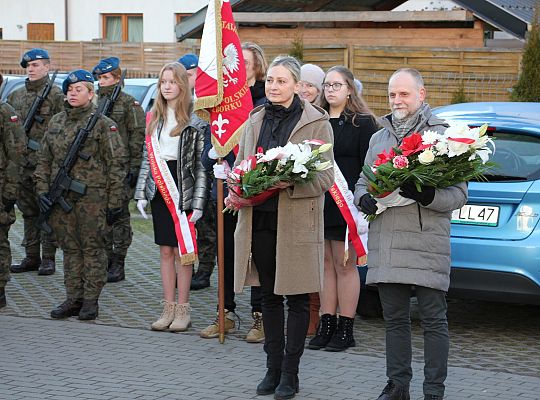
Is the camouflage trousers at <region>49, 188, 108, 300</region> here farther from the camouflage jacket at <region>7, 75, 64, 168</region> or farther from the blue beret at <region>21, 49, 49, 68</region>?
the blue beret at <region>21, 49, 49, 68</region>

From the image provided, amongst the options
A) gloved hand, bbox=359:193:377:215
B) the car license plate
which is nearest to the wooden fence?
the car license plate

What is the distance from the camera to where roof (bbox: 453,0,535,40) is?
2041 cm

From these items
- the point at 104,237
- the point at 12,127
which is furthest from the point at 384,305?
the point at 12,127

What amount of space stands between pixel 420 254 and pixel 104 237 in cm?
348

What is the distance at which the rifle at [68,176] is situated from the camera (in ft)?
29.4

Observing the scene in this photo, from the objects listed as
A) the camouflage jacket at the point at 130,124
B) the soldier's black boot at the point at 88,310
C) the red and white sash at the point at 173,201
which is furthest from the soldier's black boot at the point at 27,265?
the red and white sash at the point at 173,201

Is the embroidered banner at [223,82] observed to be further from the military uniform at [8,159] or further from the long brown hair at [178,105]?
the military uniform at [8,159]

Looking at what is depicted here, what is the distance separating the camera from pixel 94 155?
9055 mm

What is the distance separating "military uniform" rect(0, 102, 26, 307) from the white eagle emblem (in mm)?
2147

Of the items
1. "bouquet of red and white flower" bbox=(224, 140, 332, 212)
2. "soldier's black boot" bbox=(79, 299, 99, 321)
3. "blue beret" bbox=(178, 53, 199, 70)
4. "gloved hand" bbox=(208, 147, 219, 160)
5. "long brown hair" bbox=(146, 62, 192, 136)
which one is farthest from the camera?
"blue beret" bbox=(178, 53, 199, 70)

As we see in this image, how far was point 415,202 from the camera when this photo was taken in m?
6.48

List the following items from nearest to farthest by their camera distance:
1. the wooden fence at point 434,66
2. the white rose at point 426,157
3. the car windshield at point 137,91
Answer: the white rose at point 426,157 → the car windshield at point 137,91 → the wooden fence at point 434,66

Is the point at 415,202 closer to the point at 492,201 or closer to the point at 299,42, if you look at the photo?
the point at 492,201

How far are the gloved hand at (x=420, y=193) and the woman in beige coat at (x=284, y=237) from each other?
686 mm
